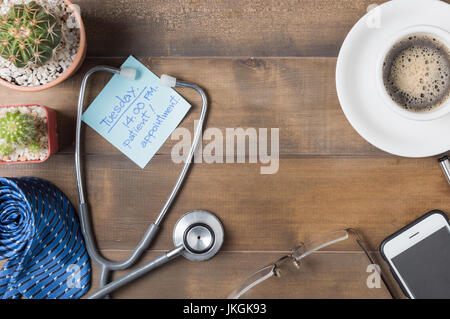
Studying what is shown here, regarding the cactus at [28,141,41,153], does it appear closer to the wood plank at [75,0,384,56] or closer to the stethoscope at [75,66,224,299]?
the stethoscope at [75,66,224,299]

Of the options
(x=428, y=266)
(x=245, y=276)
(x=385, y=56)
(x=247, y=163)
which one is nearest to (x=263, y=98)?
(x=247, y=163)

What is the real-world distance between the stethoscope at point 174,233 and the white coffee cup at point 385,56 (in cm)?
33

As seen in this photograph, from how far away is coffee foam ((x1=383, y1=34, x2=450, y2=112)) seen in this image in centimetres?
69

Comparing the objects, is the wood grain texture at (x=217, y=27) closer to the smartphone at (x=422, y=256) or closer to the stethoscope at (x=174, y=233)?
the stethoscope at (x=174, y=233)

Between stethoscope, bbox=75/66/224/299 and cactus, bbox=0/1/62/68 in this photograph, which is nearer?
cactus, bbox=0/1/62/68

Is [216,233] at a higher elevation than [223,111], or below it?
below

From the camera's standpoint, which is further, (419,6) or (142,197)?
(142,197)

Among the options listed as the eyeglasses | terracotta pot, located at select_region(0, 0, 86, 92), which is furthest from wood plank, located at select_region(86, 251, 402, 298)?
terracotta pot, located at select_region(0, 0, 86, 92)

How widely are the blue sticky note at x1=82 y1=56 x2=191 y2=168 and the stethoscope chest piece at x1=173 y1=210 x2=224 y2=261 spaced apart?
15 centimetres

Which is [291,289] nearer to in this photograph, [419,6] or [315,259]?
[315,259]

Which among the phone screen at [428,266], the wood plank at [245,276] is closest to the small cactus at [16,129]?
the wood plank at [245,276]

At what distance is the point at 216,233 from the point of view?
0.77 m

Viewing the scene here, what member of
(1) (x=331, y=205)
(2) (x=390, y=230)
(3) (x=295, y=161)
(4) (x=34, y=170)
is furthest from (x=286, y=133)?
(4) (x=34, y=170)

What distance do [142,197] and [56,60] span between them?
312 mm
